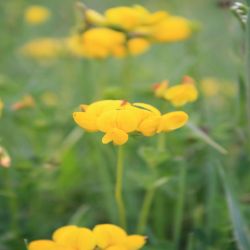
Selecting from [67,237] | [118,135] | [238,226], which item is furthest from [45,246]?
[238,226]

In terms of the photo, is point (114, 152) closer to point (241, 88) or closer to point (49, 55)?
point (241, 88)

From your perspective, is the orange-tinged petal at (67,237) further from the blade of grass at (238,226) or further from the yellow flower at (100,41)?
the yellow flower at (100,41)

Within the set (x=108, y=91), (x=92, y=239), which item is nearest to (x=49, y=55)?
(x=108, y=91)

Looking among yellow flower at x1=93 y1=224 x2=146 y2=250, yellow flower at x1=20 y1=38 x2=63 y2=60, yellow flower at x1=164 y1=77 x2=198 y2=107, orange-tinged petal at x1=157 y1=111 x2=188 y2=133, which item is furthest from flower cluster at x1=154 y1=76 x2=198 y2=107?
yellow flower at x1=20 y1=38 x2=63 y2=60

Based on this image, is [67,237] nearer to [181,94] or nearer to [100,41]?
[181,94]

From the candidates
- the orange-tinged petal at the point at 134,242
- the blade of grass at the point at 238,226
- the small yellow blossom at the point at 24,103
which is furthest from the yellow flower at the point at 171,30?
the orange-tinged petal at the point at 134,242

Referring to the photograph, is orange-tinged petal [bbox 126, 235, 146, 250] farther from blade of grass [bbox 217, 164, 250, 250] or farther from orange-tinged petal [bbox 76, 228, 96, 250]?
blade of grass [bbox 217, 164, 250, 250]
